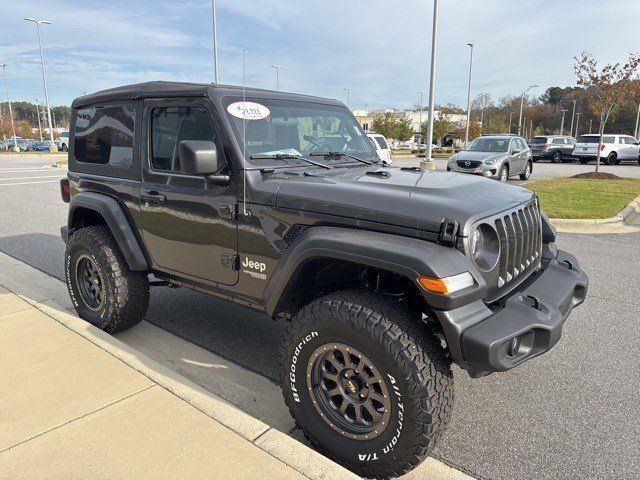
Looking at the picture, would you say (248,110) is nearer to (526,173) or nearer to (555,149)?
(526,173)

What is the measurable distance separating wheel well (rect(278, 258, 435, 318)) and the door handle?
1.31 meters

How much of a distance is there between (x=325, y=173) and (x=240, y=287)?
3.05 ft

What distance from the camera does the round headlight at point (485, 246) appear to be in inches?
93.1

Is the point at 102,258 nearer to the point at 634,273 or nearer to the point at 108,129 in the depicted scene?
the point at 108,129

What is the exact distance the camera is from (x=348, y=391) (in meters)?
2.46

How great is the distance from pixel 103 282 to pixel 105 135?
3.97 feet

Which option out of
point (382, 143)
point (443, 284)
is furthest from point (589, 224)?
point (382, 143)

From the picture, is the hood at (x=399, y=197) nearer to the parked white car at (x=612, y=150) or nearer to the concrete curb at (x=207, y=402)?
the concrete curb at (x=207, y=402)

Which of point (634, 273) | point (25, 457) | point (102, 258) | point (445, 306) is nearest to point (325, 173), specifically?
point (445, 306)

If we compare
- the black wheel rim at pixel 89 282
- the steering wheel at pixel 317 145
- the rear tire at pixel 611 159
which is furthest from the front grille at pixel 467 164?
the rear tire at pixel 611 159

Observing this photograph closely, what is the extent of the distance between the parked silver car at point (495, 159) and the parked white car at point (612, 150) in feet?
41.4

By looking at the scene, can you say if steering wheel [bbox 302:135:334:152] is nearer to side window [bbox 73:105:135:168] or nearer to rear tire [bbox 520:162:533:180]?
side window [bbox 73:105:135:168]

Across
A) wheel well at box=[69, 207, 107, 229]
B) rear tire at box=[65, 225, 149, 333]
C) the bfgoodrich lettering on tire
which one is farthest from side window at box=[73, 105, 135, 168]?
the bfgoodrich lettering on tire

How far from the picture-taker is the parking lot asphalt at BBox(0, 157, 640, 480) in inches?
102
